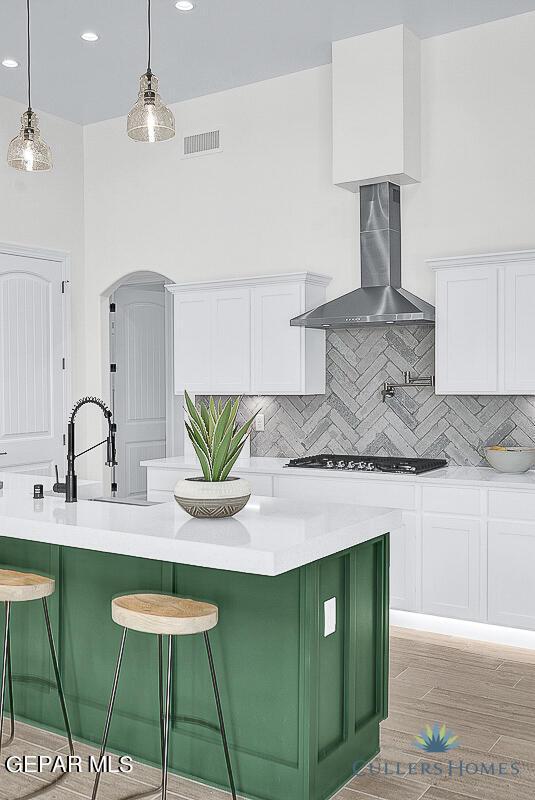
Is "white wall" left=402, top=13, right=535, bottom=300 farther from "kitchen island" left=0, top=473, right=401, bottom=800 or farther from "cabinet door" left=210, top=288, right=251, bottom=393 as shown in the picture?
"kitchen island" left=0, top=473, right=401, bottom=800

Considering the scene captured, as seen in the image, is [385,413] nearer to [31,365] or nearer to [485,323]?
[485,323]

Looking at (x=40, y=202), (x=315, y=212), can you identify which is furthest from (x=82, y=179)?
(x=315, y=212)

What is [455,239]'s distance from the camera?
533cm

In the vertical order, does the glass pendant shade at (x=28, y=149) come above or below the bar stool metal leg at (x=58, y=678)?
above

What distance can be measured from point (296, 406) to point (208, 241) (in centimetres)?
155

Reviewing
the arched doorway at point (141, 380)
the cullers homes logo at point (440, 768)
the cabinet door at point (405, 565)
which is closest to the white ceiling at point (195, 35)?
the arched doorway at point (141, 380)

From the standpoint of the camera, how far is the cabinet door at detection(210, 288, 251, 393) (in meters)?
A: 5.90

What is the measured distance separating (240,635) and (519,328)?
110 inches

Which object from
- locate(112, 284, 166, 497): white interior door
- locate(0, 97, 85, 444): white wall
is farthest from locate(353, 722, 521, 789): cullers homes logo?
locate(112, 284, 166, 497): white interior door

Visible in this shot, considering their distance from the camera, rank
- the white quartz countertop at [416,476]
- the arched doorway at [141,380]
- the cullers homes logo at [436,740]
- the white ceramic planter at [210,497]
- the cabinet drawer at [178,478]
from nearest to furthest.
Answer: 1. the white ceramic planter at [210,497]
2. the cullers homes logo at [436,740]
3. the white quartz countertop at [416,476]
4. the cabinet drawer at [178,478]
5. the arched doorway at [141,380]

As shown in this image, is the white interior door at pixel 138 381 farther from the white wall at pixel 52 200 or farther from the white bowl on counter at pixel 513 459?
the white bowl on counter at pixel 513 459

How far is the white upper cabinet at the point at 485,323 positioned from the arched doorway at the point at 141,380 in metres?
3.56

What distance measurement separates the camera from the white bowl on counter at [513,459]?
485cm

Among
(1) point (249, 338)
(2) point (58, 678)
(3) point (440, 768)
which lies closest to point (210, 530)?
(2) point (58, 678)
